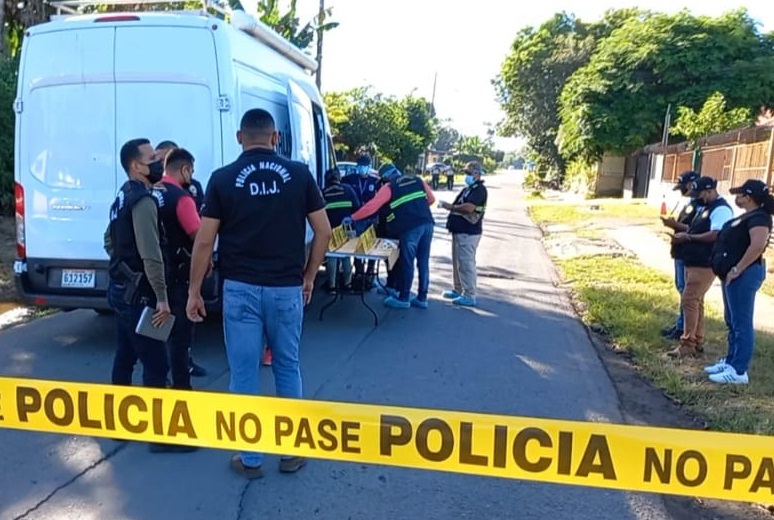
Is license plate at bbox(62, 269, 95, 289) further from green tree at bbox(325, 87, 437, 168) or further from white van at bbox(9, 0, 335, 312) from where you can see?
green tree at bbox(325, 87, 437, 168)

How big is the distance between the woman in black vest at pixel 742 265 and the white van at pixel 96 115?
13.3ft

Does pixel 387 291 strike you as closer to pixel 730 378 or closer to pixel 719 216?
pixel 719 216

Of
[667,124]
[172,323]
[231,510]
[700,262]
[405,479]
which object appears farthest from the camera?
[667,124]

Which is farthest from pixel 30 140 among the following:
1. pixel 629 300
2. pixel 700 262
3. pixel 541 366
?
pixel 629 300

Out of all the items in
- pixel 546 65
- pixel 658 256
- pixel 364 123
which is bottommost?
pixel 658 256

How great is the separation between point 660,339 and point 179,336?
4892 millimetres

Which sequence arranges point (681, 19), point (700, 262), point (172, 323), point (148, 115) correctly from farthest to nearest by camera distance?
point (681, 19) < point (700, 262) < point (148, 115) < point (172, 323)

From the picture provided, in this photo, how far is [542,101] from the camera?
4053 centimetres

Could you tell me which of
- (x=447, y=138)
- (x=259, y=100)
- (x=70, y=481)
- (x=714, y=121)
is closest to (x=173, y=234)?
(x=70, y=481)

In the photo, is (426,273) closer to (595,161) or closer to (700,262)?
(700,262)

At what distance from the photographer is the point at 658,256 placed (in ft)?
43.0

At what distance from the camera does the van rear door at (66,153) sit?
5.35 meters

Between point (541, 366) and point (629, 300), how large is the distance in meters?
3.30

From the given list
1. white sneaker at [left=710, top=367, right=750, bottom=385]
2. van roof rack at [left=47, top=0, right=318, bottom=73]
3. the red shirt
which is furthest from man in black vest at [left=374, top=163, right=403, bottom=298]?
the red shirt
